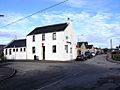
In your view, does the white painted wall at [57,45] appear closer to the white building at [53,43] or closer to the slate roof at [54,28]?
the white building at [53,43]

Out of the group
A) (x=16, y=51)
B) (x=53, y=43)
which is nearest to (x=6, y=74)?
(x=53, y=43)

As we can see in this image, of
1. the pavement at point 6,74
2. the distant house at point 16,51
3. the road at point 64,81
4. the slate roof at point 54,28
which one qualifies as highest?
the slate roof at point 54,28

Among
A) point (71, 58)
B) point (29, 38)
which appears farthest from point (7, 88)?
point (29, 38)

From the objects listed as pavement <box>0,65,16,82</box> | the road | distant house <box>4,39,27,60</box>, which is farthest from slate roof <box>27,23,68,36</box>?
the road

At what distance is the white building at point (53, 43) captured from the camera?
4869cm

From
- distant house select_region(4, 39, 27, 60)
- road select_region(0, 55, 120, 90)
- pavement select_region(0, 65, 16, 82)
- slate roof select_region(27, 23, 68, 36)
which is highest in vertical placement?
slate roof select_region(27, 23, 68, 36)

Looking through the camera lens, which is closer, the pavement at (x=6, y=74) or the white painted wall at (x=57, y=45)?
the pavement at (x=6, y=74)

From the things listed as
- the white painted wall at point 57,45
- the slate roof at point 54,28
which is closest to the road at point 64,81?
the white painted wall at point 57,45

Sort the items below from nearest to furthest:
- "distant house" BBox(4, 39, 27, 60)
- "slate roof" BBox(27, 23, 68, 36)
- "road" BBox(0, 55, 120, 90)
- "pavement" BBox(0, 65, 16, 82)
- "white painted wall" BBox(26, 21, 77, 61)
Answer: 1. "road" BBox(0, 55, 120, 90)
2. "pavement" BBox(0, 65, 16, 82)
3. "white painted wall" BBox(26, 21, 77, 61)
4. "slate roof" BBox(27, 23, 68, 36)
5. "distant house" BBox(4, 39, 27, 60)

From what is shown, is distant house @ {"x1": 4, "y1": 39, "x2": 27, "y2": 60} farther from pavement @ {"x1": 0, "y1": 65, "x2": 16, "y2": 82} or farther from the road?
the road

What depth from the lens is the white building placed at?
1917 inches

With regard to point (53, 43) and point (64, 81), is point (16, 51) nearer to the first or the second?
point (53, 43)

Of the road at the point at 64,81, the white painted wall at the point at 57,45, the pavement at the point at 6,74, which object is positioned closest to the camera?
the road at the point at 64,81

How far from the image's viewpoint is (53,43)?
49.7 m
